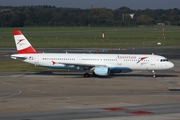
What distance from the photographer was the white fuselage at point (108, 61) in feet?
202

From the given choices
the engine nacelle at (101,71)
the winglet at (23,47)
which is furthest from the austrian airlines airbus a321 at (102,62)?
the winglet at (23,47)

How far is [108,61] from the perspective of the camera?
62031 mm

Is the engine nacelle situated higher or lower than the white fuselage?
lower

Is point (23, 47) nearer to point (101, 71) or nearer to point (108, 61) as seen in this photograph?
point (101, 71)

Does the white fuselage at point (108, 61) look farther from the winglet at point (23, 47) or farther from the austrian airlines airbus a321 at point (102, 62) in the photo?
the winglet at point (23, 47)

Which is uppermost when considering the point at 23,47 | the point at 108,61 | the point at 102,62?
the point at 23,47

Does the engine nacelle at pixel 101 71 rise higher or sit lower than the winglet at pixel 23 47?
lower

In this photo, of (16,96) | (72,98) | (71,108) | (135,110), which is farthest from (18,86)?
(135,110)

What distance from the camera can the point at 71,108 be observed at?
128 ft

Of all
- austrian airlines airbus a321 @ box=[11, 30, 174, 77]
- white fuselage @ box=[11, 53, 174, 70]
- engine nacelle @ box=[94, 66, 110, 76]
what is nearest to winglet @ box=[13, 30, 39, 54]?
austrian airlines airbus a321 @ box=[11, 30, 174, 77]

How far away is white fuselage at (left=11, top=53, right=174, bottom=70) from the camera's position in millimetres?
61719

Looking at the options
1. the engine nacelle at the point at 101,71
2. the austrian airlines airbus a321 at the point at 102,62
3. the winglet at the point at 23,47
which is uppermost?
the winglet at the point at 23,47

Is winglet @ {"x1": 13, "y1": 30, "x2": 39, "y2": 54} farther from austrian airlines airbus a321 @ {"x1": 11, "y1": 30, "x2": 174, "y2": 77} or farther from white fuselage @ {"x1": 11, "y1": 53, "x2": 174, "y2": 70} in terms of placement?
white fuselage @ {"x1": 11, "y1": 53, "x2": 174, "y2": 70}

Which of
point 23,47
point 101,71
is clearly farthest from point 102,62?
point 23,47
